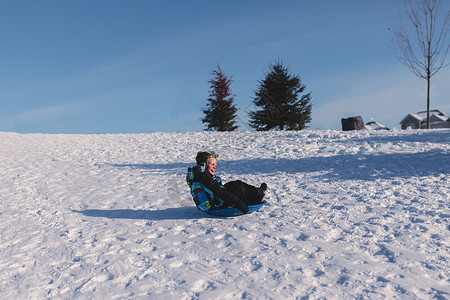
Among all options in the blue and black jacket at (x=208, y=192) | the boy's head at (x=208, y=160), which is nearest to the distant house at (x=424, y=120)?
the boy's head at (x=208, y=160)

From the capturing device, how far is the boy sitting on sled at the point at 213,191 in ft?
16.4

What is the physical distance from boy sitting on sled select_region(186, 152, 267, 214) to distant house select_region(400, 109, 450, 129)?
47346 millimetres

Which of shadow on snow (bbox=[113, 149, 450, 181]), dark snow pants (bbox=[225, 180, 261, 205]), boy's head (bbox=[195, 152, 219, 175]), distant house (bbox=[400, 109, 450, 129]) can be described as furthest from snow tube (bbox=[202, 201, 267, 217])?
distant house (bbox=[400, 109, 450, 129])

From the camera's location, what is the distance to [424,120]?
4497 centimetres

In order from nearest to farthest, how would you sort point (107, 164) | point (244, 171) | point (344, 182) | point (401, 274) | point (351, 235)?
point (401, 274) < point (351, 235) < point (344, 182) < point (244, 171) < point (107, 164)

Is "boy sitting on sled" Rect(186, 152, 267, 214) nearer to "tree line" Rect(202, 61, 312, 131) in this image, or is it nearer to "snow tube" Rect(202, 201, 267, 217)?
"snow tube" Rect(202, 201, 267, 217)

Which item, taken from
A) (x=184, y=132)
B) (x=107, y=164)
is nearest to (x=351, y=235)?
(x=107, y=164)

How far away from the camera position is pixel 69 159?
12.4m

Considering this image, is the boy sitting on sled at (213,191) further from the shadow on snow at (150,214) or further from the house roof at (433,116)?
the house roof at (433,116)

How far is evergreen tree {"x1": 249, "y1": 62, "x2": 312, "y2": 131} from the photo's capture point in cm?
2684

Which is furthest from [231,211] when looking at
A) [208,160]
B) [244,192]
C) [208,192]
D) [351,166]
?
[351,166]

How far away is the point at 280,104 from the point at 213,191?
907 inches

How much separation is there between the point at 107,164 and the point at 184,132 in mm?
8702

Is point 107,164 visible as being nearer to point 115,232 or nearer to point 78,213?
point 78,213
